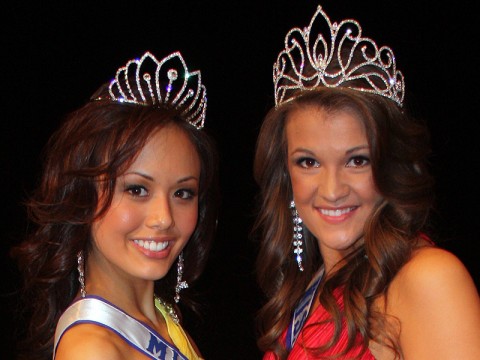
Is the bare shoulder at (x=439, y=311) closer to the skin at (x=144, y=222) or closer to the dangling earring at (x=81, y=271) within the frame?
the skin at (x=144, y=222)

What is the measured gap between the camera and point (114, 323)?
6.18 feet

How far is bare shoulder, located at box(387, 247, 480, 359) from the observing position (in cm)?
167

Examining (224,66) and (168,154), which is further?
(224,66)

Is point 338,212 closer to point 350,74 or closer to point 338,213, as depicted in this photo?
point 338,213

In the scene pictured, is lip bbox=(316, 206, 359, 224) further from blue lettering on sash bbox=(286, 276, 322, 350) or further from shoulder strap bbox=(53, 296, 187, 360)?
shoulder strap bbox=(53, 296, 187, 360)

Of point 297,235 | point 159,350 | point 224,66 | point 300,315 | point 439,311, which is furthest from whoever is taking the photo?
point 224,66

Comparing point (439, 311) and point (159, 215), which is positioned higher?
point (159, 215)

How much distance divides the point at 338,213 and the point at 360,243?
15cm

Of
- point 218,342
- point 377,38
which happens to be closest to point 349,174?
point 377,38

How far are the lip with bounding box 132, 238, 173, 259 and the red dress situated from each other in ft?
1.46

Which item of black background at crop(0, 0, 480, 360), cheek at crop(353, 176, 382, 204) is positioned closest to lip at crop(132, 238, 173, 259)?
cheek at crop(353, 176, 382, 204)

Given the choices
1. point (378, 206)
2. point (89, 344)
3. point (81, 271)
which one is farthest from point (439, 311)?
point (81, 271)

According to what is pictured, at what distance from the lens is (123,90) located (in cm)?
205

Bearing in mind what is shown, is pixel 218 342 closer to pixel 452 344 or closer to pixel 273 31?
pixel 273 31
